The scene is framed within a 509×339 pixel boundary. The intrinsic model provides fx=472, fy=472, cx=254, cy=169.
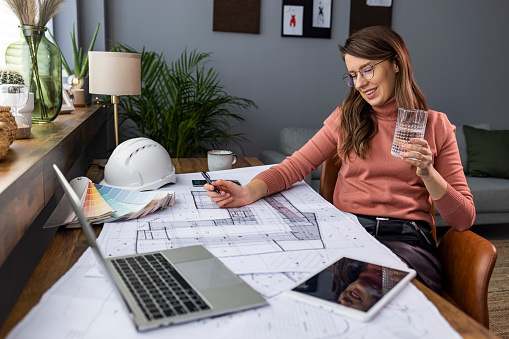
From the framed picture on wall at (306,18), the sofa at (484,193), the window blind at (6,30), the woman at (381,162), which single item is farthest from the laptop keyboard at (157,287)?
the framed picture on wall at (306,18)

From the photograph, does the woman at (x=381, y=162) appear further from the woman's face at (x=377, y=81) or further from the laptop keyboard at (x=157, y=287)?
the laptop keyboard at (x=157, y=287)

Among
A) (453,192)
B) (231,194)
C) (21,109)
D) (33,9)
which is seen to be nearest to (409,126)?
(453,192)

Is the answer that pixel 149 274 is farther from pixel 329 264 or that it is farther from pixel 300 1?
pixel 300 1

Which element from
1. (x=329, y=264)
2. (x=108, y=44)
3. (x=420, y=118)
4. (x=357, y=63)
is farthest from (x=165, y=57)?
(x=329, y=264)

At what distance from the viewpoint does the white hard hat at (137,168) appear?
4.53ft

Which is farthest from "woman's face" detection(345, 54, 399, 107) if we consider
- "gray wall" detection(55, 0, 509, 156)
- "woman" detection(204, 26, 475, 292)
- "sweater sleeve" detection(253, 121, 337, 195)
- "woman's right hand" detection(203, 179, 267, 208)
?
"gray wall" detection(55, 0, 509, 156)

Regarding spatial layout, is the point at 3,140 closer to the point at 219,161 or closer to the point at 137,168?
the point at 137,168

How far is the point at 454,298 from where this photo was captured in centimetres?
118

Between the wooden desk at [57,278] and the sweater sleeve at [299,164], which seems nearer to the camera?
the wooden desk at [57,278]

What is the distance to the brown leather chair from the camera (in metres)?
1.04

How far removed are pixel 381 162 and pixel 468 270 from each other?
0.49 metres

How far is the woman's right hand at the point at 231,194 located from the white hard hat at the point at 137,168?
7.9 inches

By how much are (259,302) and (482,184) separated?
2945mm

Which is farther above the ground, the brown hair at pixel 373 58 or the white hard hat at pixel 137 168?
the brown hair at pixel 373 58
